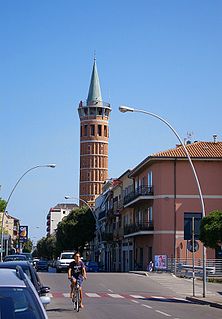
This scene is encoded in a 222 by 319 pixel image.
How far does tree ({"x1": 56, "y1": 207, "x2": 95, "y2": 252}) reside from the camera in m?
99.3

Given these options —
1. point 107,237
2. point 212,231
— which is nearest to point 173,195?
point 212,231

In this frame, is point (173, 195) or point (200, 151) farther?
→ point (200, 151)

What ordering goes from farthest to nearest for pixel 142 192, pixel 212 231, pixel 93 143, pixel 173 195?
pixel 93 143 < pixel 142 192 < pixel 173 195 < pixel 212 231

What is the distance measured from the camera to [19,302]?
5.50 meters

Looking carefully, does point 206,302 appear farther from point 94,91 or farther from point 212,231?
point 94,91

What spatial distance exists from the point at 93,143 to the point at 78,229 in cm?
4633

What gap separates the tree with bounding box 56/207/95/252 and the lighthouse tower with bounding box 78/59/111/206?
3970cm

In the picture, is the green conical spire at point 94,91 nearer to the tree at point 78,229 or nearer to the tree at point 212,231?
the tree at point 78,229

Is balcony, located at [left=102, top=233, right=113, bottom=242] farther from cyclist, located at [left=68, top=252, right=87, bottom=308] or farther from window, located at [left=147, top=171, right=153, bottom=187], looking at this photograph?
cyclist, located at [left=68, top=252, right=87, bottom=308]

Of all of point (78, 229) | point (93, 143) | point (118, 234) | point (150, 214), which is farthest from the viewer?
point (93, 143)

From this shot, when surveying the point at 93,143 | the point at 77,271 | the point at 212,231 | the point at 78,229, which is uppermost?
the point at 93,143

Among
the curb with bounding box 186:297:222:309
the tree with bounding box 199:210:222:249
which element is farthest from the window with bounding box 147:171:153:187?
the curb with bounding box 186:297:222:309

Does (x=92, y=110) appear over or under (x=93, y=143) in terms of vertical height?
over

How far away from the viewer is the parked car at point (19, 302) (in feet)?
17.5
